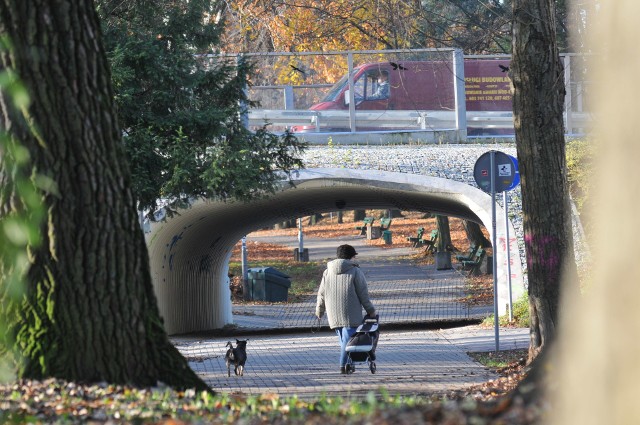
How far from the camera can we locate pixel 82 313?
6.35m

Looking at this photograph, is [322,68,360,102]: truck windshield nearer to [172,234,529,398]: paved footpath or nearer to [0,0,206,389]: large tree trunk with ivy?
[172,234,529,398]: paved footpath

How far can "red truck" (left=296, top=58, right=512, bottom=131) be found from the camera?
23.2m

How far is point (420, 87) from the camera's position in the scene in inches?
933

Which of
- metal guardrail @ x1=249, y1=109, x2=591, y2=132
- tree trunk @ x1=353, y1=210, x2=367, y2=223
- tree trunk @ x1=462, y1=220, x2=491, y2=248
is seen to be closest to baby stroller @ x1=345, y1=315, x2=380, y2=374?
metal guardrail @ x1=249, y1=109, x2=591, y2=132

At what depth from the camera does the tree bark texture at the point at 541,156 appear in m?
12.3

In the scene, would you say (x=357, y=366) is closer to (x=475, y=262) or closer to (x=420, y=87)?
(x=420, y=87)

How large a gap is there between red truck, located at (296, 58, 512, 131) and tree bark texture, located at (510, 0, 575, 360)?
10.4 metres

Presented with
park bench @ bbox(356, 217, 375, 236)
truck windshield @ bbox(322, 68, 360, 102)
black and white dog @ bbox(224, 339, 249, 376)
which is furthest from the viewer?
park bench @ bbox(356, 217, 375, 236)

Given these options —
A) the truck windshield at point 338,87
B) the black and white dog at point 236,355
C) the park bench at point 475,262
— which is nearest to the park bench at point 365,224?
the park bench at point 475,262

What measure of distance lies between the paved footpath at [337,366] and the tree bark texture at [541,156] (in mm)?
1272

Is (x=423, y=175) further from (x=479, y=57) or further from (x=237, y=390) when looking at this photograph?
(x=237, y=390)

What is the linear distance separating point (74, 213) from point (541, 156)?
23.3ft

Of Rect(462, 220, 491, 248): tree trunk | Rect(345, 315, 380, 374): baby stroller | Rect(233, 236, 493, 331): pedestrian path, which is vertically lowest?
Rect(233, 236, 493, 331): pedestrian path

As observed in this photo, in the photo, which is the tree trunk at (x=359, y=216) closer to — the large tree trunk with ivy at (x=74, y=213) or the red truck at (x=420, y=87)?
the red truck at (x=420, y=87)
